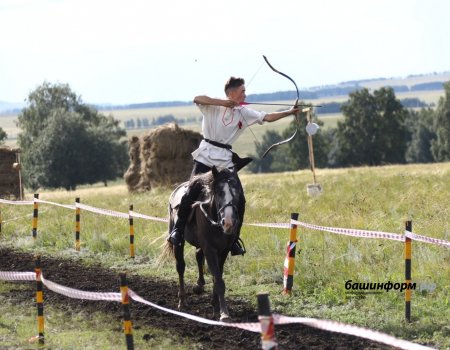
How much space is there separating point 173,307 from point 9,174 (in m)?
24.0

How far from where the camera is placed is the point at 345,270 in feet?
42.0

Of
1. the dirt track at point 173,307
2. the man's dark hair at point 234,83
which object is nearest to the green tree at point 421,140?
the dirt track at point 173,307

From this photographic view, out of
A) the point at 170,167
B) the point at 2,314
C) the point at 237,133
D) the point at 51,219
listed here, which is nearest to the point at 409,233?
the point at 237,133

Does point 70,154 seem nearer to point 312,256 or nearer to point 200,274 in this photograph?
point 312,256

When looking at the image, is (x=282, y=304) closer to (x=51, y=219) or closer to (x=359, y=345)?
(x=359, y=345)

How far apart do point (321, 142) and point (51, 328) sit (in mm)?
84679

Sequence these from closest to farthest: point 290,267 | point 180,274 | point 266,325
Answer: point 266,325 → point 180,274 → point 290,267

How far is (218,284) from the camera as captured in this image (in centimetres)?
1076

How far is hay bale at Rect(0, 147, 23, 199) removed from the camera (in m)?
34.3

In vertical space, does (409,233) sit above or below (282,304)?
above

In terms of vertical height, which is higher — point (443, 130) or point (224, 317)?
point (224, 317)

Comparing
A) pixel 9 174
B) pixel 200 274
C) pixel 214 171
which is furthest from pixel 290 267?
pixel 9 174

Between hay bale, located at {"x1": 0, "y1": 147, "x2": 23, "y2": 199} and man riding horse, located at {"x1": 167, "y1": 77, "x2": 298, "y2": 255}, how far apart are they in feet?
77.6

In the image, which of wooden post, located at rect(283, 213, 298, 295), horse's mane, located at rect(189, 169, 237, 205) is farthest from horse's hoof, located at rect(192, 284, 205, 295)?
horse's mane, located at rect(189, 169, 237, 205)
